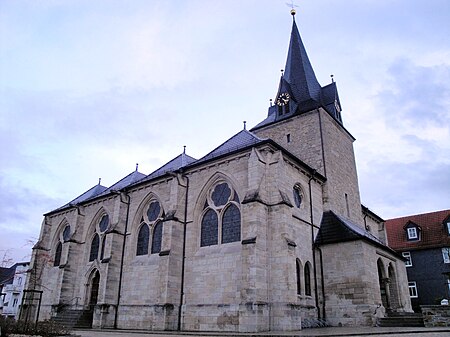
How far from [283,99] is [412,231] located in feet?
57.8

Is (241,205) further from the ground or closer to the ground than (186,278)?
further from the ground

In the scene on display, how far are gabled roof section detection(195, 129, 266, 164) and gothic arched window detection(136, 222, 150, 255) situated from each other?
6065mm

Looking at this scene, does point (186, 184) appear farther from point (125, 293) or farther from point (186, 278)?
point (125, 293)

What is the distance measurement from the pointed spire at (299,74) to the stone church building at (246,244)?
20 cm

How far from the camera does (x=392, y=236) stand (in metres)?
34.6

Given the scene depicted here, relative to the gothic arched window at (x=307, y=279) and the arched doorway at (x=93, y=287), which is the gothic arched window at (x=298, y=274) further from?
the arched doorway at (x=93, y=287)

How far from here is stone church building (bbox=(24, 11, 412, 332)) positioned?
1662 centimetres

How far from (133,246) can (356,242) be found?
13.8m

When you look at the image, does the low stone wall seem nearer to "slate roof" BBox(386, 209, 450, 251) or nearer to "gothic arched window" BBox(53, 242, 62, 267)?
"slate roof" BBox(386, 209, 450, 251)

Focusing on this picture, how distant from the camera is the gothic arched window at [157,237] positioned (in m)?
22.4

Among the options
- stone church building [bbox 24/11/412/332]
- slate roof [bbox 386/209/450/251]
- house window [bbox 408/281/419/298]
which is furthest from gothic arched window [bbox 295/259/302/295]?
slate roof [bbox 386/209/450/251]

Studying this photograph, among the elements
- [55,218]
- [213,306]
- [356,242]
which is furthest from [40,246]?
[356,242]

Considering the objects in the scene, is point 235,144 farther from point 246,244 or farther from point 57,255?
point 57,255

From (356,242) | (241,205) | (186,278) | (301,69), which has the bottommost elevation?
(186,278)
